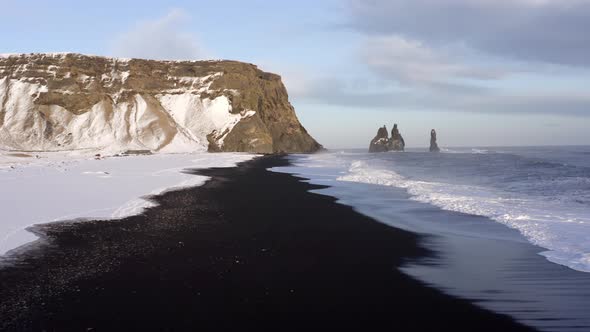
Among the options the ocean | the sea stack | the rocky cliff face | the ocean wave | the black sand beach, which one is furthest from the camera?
the sea stack

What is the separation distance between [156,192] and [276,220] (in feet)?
28.8

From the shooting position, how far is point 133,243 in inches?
439

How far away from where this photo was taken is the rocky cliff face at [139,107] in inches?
3895

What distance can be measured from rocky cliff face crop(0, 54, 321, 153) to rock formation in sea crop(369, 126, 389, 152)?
2910 centimetres

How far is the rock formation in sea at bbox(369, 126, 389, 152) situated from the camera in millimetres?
155875

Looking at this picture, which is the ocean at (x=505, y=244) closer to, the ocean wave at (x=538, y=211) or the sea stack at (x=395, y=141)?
the ocean wave at (x=538, y=211)

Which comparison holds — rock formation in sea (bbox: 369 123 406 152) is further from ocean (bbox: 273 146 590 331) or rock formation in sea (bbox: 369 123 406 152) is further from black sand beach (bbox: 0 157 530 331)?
black sand beach (bbox: 0 157 530 331)

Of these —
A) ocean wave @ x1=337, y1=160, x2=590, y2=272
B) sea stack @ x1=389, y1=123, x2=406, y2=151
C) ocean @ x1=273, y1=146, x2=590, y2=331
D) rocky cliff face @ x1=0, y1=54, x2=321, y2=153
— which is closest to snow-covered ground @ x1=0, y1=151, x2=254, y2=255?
ocean @ x1=273, y1=146, x2=590, y2=331

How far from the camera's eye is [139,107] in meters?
111

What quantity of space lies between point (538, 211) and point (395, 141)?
148 metres

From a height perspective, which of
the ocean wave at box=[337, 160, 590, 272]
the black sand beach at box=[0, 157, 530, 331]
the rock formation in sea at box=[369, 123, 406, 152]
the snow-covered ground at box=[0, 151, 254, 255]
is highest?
the rock formation in sea at box=[369, 123, 406, 152]

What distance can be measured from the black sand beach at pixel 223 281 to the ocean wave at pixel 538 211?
3.25 m

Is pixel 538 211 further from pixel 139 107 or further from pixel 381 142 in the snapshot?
pixel 381 142

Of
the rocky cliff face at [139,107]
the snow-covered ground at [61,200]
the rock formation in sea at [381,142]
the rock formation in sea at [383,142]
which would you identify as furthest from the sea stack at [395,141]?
the snow-covered ground at [61,200]
